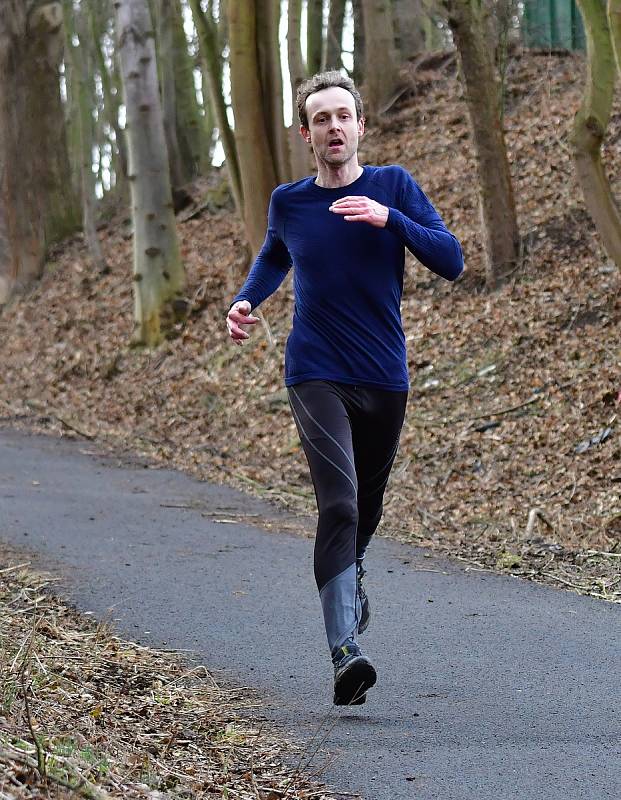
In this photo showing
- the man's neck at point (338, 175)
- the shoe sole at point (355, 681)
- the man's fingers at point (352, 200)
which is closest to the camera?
the shoe sole at point (355, 681)

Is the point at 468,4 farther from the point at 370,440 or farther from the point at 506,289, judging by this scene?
the point at 370,440

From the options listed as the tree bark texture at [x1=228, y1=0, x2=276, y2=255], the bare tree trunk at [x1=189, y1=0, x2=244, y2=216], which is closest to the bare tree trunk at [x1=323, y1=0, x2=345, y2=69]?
the bare tree trunk at [x1=189, y1=0, x2=244, y2=216]

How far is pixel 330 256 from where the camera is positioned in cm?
498

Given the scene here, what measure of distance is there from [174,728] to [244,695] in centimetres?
78

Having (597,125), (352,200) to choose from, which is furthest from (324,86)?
(597,125)

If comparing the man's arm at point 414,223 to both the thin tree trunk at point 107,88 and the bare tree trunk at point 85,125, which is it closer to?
the bare tree trunk at point 85,125

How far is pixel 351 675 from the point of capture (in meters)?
4.63

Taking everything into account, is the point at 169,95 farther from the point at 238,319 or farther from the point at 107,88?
the point at 238,319

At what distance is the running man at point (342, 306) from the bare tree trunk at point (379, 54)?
726 inches

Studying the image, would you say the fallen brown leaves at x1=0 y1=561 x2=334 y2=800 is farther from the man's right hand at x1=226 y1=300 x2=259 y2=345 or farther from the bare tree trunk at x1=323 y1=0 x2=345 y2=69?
the bare tree trunk at x1=323 y1=0 x2=345 y2=69

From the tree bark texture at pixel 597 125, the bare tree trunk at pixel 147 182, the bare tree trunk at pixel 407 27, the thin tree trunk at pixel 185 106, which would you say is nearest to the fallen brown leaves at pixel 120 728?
the tree bark texture at pixel 597 125

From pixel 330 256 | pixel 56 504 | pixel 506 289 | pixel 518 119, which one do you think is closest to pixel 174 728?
pixel 330 256

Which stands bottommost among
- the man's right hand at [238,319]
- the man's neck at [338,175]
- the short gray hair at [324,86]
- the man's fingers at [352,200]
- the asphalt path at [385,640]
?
the asphalt path at [385,640]

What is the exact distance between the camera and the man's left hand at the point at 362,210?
468 centimetres
